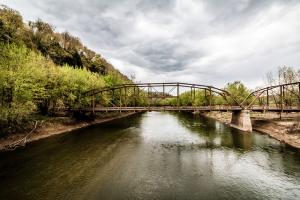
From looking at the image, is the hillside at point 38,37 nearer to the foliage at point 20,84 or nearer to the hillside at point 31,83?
the hillside at point 31,83

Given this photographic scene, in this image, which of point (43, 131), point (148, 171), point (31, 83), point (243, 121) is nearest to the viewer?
point (148, 171)

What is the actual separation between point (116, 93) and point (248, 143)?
54441mm

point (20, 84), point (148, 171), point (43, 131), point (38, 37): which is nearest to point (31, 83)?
point (20, 84)

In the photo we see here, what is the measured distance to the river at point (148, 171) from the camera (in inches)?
659

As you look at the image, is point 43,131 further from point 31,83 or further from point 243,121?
point 243,121

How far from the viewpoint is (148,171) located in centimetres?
2170

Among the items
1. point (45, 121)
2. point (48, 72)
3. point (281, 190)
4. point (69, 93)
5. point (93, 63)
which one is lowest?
point (281, 190)

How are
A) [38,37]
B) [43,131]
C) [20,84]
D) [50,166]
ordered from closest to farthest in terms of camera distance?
[50,166], [20,84], [43,131], [38,37]

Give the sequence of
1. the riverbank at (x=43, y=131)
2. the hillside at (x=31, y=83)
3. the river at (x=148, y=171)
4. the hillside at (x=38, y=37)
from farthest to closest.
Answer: the hillside at (x=38, y=37)
the hillside at (x=31, y=83)
the riverbank at (x=43, y=131)
the river at (x=148, y=171)

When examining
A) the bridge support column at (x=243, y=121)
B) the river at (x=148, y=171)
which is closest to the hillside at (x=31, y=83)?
the river at (x=148, y=171)

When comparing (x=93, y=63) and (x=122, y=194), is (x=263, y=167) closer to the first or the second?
(x=122, y=194)

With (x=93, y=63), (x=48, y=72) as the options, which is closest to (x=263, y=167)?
(x=48, y=72)

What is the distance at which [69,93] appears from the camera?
48812 millimetres

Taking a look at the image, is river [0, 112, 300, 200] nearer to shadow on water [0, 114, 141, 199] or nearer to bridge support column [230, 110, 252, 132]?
shadow on water [0, 114, 141, 199]
